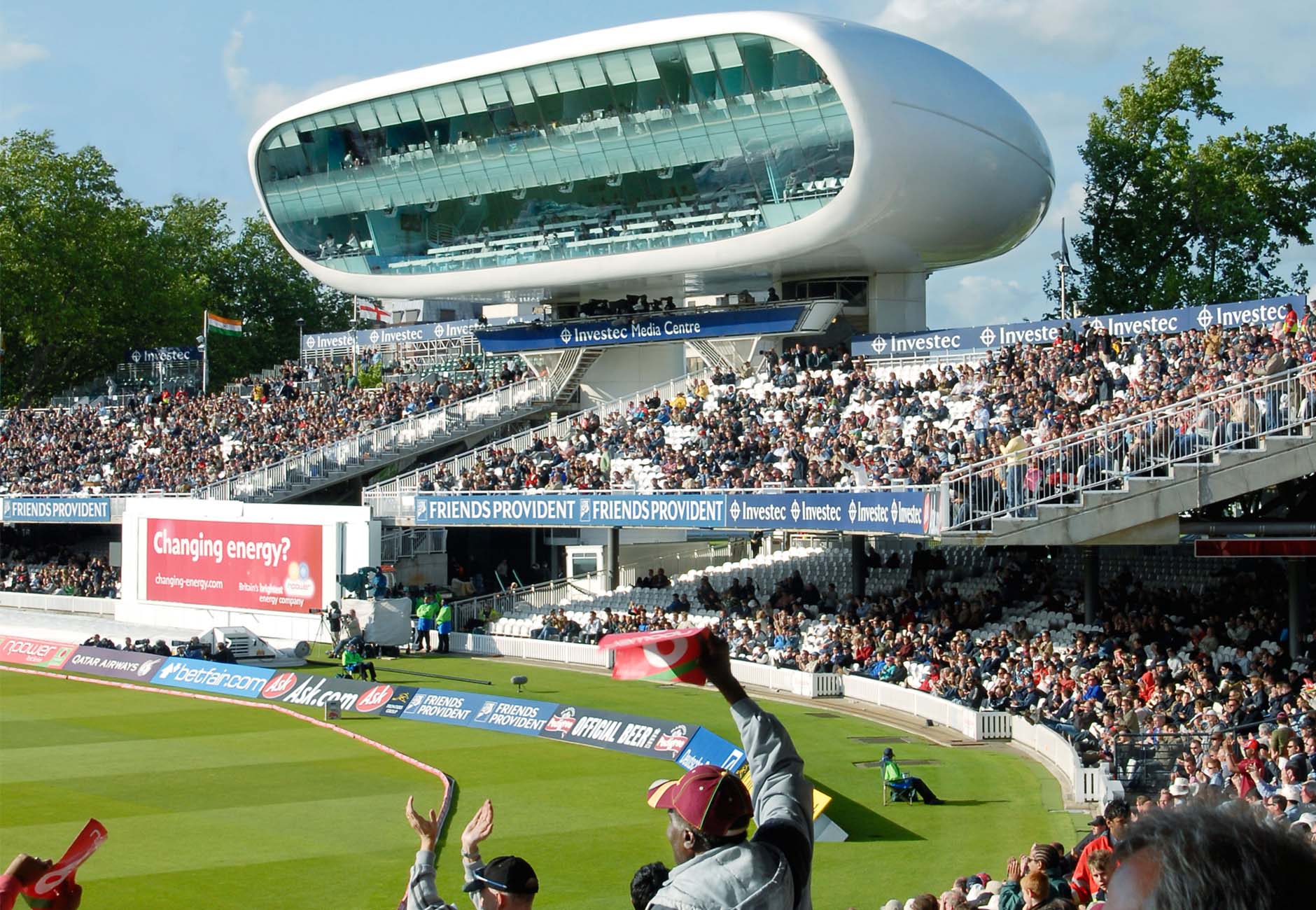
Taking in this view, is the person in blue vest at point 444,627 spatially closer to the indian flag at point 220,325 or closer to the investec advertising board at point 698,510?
the investec advertising board at point 698,510

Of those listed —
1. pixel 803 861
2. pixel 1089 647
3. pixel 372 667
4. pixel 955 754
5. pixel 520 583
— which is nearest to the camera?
pixel 803 861

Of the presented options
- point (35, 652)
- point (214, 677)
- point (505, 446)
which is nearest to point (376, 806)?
point (214, 677)

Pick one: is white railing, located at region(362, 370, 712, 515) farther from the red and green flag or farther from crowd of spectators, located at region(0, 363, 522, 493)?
the red and green flag

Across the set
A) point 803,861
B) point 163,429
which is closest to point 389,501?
point 163,429

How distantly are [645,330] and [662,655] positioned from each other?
44807 mm

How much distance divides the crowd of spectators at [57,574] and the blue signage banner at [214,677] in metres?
18.9

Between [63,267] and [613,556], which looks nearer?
[613,556]

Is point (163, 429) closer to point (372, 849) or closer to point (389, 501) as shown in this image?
point (389, 501)

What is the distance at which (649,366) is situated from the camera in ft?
166

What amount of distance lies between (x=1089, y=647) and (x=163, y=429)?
43759 mm

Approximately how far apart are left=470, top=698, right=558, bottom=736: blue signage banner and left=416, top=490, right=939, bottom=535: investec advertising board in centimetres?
827

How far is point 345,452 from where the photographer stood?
50.7 meters

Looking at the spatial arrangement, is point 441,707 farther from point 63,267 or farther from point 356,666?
point 63,267

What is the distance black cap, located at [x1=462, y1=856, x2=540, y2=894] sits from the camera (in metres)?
4.85
